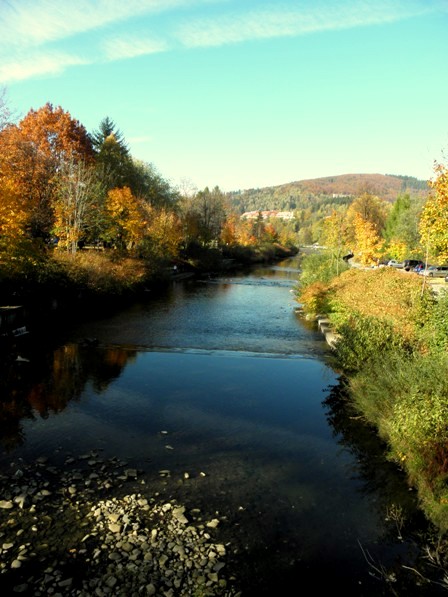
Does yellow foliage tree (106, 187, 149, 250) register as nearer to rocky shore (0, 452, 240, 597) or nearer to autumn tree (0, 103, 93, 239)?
autumn tree (0, 103, 93, 239)

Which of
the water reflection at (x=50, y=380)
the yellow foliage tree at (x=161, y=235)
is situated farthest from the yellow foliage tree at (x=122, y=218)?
the water reflection at (x=50, y=380)

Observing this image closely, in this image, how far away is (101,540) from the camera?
7.46 metres

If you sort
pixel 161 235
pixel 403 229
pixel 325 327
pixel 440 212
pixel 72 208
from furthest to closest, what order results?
pixel 403 229
pixel 161 235
pixel 72 208
pixel 325 327
pixel 440 212

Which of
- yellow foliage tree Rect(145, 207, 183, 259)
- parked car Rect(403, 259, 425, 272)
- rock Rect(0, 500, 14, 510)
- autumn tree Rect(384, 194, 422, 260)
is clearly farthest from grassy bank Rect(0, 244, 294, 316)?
autumn tree Rect(384, 194, 422, 260)

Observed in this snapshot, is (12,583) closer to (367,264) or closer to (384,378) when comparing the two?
(384,378)

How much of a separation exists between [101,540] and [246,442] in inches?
191

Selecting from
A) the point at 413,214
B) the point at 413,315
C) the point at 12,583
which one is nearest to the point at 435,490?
the point at 12,583

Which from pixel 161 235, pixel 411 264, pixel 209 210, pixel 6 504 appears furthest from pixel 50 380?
pixel 209 210

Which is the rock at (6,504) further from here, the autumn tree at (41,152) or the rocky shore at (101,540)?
the autumn tree at (41,152)

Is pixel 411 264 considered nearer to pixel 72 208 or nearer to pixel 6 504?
pixel 72 208

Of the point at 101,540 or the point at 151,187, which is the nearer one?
the point at 101,540

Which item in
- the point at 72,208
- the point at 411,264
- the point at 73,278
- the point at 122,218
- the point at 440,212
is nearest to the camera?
the point at 440,212

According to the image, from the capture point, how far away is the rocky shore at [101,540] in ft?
21.6

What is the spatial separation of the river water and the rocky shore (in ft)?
1.42
